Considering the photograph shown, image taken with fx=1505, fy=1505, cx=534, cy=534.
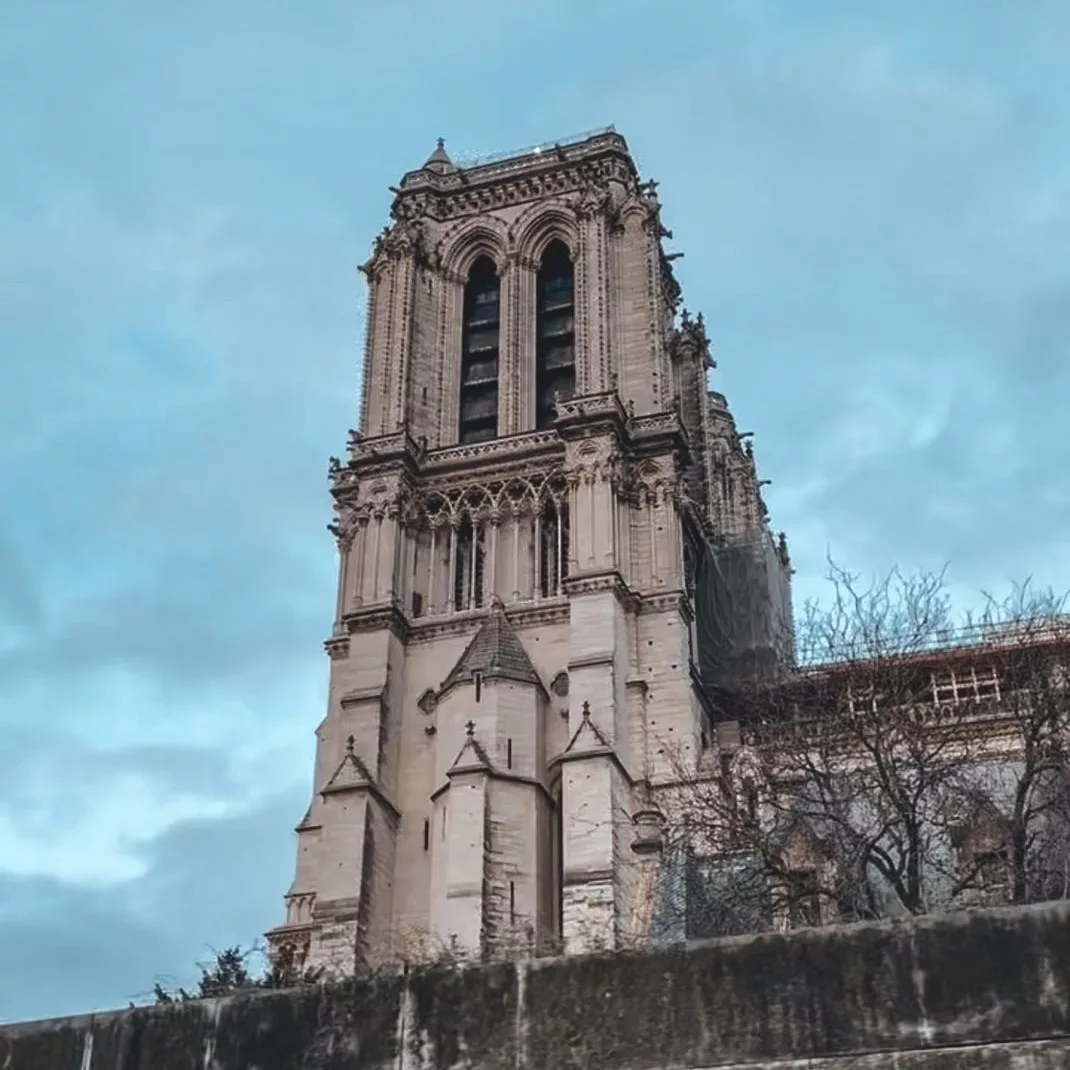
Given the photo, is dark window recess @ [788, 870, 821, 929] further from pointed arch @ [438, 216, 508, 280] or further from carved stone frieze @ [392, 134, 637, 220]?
carved stone frieze @ [392, 134, 637, 220]

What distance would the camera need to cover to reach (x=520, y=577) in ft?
139

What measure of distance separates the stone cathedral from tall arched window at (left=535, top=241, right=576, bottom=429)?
10cm

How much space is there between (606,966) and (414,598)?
35428 millimetres

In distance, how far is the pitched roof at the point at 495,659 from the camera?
38.8 metres

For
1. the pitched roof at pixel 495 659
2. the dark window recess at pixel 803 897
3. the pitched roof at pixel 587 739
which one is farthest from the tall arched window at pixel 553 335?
the dark window recess at pixel 803 897

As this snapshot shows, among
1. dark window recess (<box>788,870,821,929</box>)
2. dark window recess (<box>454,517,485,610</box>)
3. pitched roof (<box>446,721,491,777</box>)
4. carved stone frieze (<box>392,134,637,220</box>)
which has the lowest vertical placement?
dark window recess (<box>788,870,821,929</box>)

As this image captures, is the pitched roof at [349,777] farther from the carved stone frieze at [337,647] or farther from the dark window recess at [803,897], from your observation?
A: the dark window recess at [803,897]

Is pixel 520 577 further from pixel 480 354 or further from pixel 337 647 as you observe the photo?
pixel 480 354

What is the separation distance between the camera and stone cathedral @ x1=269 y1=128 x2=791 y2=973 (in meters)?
36.2

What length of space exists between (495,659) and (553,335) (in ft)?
44.8

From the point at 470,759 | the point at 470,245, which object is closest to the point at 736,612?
the point at 470,759

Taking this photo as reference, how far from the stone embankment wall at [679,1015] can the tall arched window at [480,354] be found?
126ft

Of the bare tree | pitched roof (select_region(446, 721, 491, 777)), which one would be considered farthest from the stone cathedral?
the bare tree

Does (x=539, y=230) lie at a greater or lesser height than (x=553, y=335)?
greater
